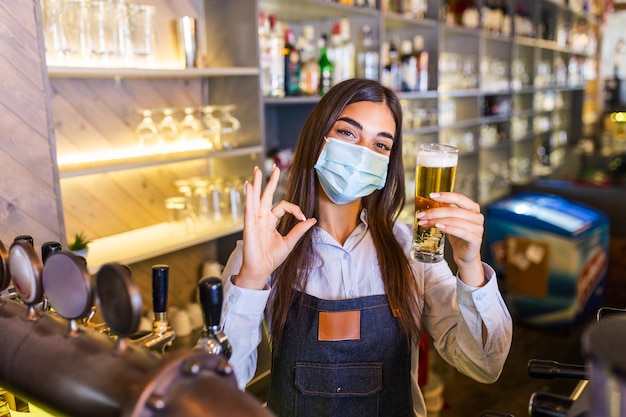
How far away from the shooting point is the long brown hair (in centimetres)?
159

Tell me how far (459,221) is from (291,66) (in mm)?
2070

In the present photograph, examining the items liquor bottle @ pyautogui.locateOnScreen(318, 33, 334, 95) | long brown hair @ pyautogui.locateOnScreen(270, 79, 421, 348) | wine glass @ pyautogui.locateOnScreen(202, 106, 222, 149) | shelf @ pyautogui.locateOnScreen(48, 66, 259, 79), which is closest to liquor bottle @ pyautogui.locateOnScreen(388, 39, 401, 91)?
liquor bottle @ pyautogui.locateOnScreen(318, 33, 334, 95)

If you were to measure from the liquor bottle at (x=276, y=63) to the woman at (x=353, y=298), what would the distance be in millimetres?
1405

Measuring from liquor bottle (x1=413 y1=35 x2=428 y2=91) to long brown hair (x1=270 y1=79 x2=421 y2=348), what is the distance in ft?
8.57

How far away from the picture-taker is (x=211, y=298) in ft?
2.78

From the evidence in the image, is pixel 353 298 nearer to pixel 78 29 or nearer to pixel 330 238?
pixel 330 238

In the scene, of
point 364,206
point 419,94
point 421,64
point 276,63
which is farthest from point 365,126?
point 421,64

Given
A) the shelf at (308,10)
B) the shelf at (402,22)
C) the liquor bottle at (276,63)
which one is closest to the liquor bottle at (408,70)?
the shelf at (402,22)

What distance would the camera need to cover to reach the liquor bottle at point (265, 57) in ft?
9.66

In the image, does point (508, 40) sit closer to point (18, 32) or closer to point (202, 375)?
Answer: point (18, 32)

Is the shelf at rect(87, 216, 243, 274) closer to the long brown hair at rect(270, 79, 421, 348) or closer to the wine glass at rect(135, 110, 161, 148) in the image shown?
the wine glass at rect(135, 110, 161, 148)

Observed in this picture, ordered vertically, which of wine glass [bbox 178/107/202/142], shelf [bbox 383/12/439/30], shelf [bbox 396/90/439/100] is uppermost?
shelf [bbox 383/12/439/30]

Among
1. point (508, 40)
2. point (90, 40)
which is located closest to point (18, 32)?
point (90, 40)

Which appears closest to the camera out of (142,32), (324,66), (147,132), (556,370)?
(556,370)
